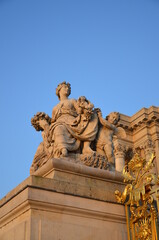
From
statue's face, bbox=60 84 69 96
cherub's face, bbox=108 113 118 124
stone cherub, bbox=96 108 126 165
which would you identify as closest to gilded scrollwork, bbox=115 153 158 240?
stone cherub, bbox=96 108 126 165

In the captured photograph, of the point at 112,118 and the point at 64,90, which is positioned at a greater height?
the point at 64,90

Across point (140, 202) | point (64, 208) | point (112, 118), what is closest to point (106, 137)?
point (112, 118)

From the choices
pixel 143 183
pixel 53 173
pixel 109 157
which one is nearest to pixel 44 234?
pixel 53 173

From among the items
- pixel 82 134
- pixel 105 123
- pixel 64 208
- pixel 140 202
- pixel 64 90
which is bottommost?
pixel 64 208

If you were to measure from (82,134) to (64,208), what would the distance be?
92.0 inches

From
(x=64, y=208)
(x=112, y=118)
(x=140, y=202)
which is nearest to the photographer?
(x=64, y=208)

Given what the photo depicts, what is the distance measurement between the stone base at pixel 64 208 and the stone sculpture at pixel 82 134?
925 mm

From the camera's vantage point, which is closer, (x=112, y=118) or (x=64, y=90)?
(x=112, y=118)

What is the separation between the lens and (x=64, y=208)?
5.72 meters

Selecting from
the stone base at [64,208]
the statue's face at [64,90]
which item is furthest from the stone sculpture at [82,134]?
the stone base at [64,208]

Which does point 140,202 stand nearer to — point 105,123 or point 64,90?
point 105,123

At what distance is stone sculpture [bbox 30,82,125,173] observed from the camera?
7566 mm

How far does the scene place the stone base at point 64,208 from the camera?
5461 millimetres

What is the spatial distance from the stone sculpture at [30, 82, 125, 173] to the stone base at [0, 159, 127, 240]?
925 mm
